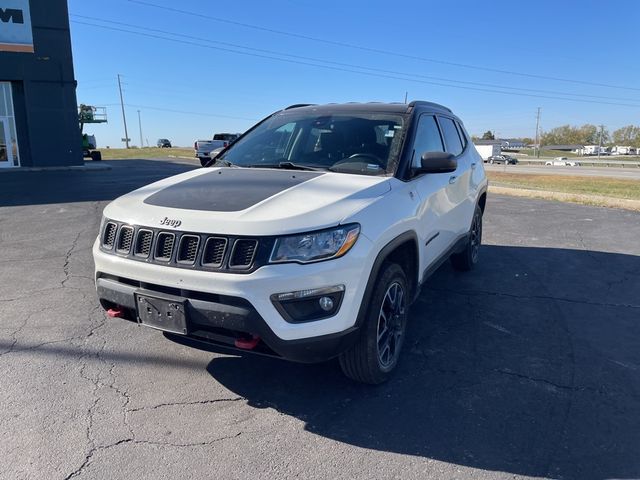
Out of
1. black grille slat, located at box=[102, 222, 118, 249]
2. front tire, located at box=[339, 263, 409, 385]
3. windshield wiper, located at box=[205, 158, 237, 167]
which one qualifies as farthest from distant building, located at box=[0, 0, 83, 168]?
front tire, located at box=[339, 263, 409, 385]

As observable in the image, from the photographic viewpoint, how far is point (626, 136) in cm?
14612

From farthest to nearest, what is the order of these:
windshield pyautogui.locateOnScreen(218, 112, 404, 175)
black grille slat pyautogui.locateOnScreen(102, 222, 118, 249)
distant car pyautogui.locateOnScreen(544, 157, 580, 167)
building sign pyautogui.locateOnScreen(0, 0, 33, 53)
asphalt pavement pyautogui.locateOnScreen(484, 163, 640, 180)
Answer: distant car pyautogui.locateOnScreen(544, 157, 580, 167)
asphalt pavement pyautogui.locateOnScreen(484, 163, 640, 180)
building sign pyautogui.locateOnScreen(0, 0, 33, 53)
windshield pyautogui.locateOnScreen(218, 112, 404, 175)
black grille slat pyautogui.locateOnScreen(102, 222, 118, 249)

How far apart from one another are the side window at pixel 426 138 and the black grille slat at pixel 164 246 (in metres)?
1.92

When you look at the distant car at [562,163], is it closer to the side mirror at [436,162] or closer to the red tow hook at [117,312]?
the side mirror at [436,162]

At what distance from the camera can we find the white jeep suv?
266 cm

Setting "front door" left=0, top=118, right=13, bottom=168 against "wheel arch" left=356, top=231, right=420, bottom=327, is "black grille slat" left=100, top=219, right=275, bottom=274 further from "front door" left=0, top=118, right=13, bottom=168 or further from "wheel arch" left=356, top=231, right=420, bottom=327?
"front door" left=0, top=118, right=13, bottom=168

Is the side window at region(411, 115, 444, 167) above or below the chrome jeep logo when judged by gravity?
above

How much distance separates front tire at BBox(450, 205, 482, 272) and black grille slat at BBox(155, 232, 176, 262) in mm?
3865

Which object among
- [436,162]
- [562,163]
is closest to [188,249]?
[436,162]

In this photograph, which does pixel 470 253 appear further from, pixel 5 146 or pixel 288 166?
pixel 5 146

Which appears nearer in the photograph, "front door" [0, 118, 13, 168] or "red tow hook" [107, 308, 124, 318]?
"red tow hook" [107, 308, 124, 318]

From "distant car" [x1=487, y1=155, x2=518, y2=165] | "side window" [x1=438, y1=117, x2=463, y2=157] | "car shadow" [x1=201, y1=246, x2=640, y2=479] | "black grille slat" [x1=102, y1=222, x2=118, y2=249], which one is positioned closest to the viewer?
"car shadow" [x1=201, y1=246, x2=640, y2=479]

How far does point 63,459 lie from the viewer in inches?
101

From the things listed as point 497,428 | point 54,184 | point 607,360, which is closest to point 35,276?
point 497,428
